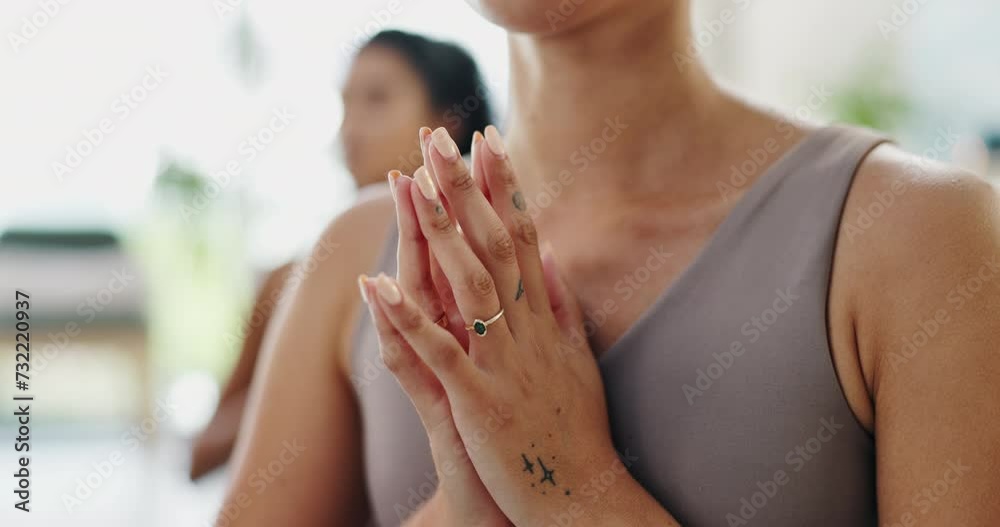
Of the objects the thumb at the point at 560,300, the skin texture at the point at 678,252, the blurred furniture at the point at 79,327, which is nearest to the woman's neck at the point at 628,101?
the skin texture at the point at 678,252

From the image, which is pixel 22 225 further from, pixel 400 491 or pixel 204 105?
pixel 400 491

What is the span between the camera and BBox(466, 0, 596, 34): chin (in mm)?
728

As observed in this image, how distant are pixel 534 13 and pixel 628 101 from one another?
5.4 inches

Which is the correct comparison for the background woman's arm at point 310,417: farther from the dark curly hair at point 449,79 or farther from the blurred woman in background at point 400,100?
the dark curly hair at point 449,79

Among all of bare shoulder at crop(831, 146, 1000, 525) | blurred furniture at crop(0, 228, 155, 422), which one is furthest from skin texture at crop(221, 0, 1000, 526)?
blurred furniture at crop(0, 228, 155, 422)

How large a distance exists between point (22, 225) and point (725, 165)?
425cm

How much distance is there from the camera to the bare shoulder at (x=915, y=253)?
63 centimetres

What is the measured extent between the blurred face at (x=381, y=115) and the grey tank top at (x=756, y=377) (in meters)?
1.44

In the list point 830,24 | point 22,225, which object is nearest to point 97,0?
point 22,225

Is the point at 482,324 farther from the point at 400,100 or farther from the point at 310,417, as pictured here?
the point at 400,100

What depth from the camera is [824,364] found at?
0.67 metres

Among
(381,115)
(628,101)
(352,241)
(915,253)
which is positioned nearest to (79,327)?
(381,115)

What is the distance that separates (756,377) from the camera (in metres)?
0.70

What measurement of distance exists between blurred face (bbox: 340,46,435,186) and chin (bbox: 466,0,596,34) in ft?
4.57
